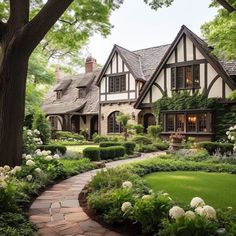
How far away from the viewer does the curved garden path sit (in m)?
4.81

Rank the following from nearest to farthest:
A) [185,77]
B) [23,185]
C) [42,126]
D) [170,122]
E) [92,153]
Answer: [23,185] < [92,153] < [42,126] < [185,77] < [170,122]

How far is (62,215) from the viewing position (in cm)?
564

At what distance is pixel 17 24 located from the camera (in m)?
8.41

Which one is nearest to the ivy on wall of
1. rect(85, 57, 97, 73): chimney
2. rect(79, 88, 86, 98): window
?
rect(79, 88, 86, 98): window

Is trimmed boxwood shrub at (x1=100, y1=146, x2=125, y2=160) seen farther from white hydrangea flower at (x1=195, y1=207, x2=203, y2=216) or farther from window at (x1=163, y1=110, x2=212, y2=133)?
white hydrangea flower at (x1=195, y1=207, x2=203, y2=216)

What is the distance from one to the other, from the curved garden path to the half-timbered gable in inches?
616

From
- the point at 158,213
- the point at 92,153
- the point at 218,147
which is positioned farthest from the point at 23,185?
the point at 218,147

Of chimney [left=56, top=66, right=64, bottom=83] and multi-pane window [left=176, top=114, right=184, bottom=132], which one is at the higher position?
chimney [left=56, top=66, right=64, bottom=83]

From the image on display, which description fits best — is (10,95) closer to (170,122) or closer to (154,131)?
(154,131)

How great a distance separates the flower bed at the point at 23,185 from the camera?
4773mm

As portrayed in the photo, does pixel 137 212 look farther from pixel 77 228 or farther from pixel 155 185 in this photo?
pixel 155 185

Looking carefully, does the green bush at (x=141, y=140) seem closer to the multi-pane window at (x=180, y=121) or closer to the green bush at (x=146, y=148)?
the green bush at (x=146, y=148)

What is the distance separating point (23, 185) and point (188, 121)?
56.6 ft

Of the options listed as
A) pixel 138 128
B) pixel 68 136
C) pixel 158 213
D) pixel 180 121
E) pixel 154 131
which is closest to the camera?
pixel 158 213
